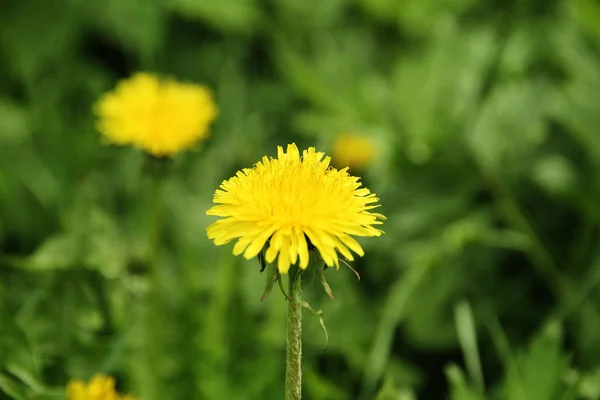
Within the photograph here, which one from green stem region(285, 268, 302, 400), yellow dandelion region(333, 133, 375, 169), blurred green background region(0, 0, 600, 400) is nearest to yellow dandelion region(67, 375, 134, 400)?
blurred green background region(0, 0, 600, 400)

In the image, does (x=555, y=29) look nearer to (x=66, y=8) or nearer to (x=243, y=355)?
(x=243, y=355)

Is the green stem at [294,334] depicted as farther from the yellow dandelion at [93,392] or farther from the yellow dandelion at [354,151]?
the yellow dandelion at [354,151]

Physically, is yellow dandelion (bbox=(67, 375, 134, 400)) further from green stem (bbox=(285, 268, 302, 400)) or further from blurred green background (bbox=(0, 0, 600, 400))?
green stem (bbox=(285, 268, 302, 400))

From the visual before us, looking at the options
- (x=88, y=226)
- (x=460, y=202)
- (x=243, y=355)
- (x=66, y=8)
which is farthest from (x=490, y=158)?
(x=66, y=8)

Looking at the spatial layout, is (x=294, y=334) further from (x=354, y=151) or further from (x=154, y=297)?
(x=354, y=151)

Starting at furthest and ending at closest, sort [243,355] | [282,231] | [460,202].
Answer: [460,202], [243,355], [282,231]

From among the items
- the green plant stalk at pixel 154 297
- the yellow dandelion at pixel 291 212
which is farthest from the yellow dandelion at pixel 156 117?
the yellow dandelion at pixel 291 212

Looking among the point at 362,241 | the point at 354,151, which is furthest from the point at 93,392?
the point at 354,151

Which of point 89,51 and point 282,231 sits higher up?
point 89,51
